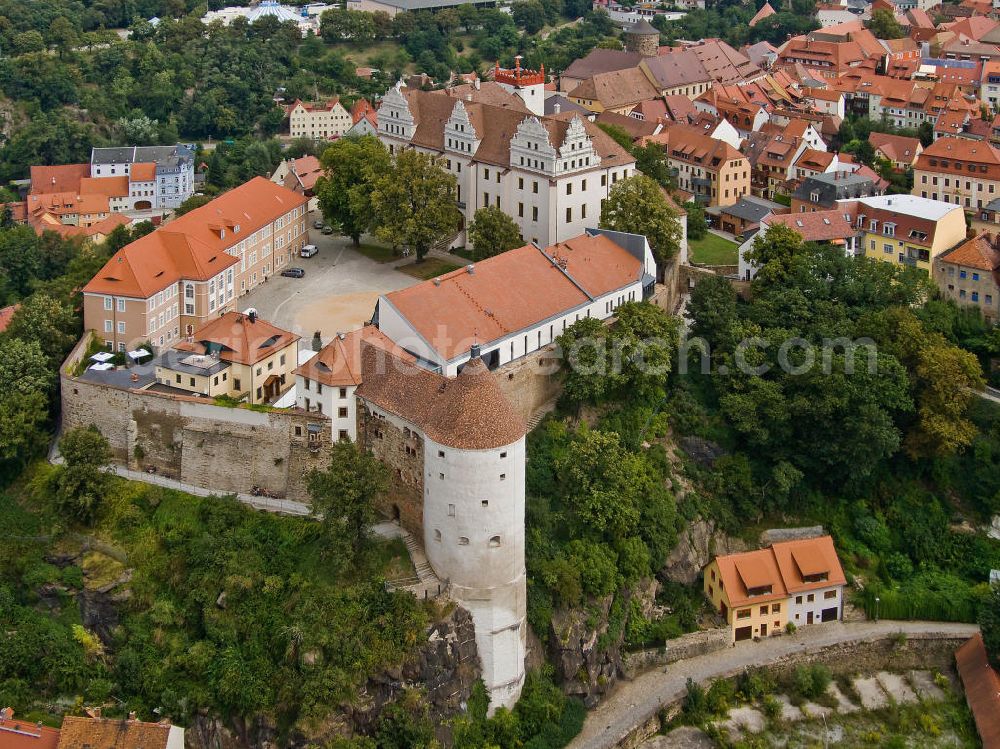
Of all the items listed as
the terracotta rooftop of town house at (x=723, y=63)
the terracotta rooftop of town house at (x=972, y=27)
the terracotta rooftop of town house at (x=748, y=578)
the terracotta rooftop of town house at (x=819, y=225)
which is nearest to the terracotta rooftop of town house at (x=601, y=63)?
the terracotta rooftop of town house at (x=723, y=63)

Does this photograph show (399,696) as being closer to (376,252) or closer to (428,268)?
(428,268)

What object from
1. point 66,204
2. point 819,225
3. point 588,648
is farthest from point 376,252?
point 66,204

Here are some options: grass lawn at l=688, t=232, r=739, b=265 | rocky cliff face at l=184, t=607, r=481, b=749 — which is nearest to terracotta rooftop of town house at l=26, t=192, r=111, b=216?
grass lawn at l=688, t=232, r=739, b=265

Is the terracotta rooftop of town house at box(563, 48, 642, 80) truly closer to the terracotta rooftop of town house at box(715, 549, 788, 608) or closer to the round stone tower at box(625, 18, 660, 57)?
the round stone tower at box(625, 18, 660, 57)

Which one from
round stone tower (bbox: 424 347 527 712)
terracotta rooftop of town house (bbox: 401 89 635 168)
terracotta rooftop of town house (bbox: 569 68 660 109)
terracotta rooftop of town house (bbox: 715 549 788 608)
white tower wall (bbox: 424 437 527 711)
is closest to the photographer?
round stone tower (bbox: 424 347 527 712)

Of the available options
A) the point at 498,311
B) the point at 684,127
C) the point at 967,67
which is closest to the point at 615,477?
the point at 498,311

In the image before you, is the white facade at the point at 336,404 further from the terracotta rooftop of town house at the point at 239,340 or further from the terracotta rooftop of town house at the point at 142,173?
the terracotta rooftop of town house at the point at 142,173
